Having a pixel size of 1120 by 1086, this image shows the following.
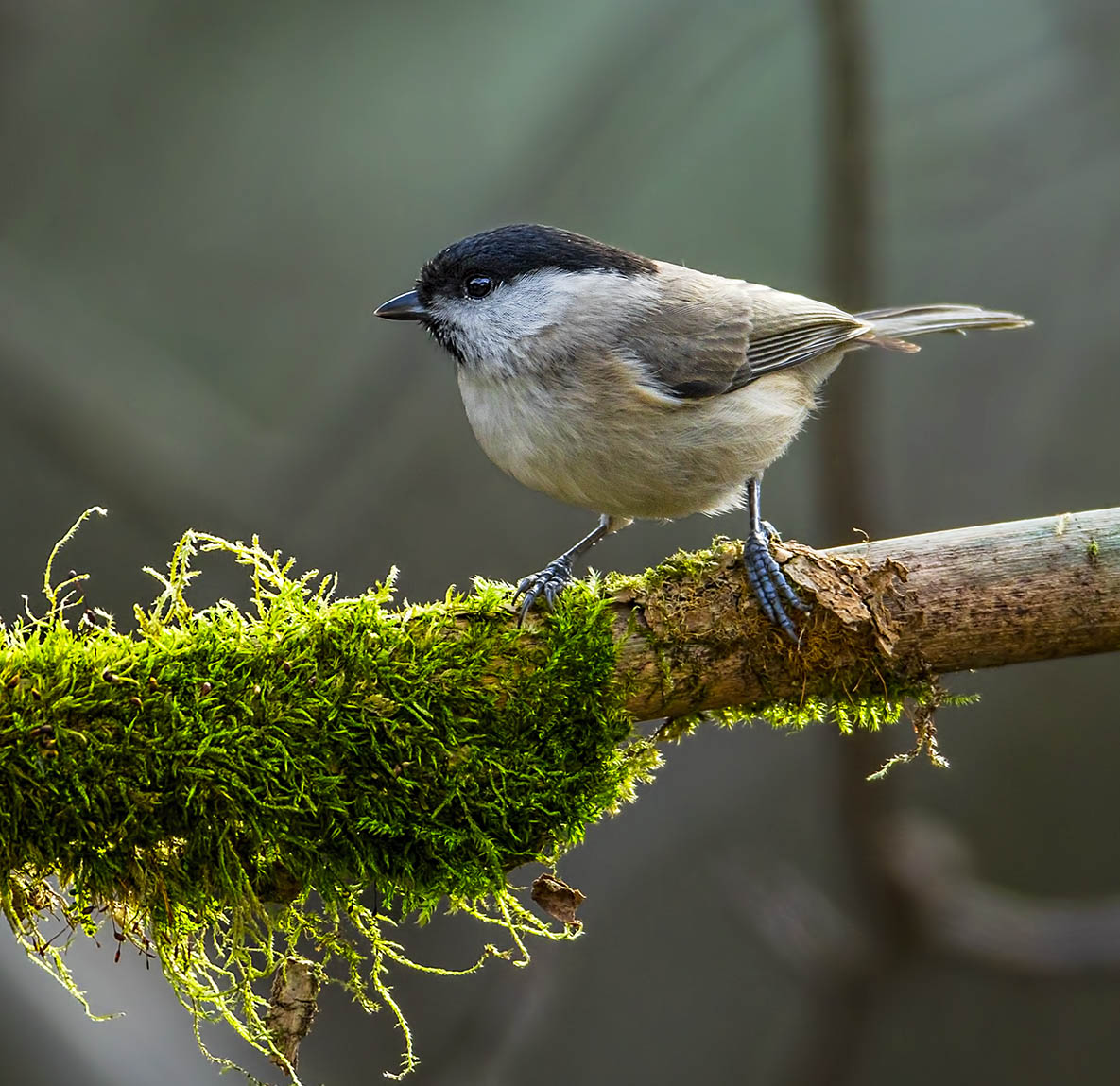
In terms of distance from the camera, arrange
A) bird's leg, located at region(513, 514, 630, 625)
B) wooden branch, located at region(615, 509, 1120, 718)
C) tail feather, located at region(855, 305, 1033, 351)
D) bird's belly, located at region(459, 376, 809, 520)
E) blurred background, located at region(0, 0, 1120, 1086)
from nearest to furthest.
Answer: wooden branch, located at region(615, 509, 1120, 718), bird's leg, located at region(513, 514, 630, 625), bird's belly, located at region(459, 376, 809, 520), tail feather, located at region(855, 305, 1033, 351), blurred background, located at region(0, 0, 1120, 1086)

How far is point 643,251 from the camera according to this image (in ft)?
21.3

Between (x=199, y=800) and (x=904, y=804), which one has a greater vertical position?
(x=199, y=800)

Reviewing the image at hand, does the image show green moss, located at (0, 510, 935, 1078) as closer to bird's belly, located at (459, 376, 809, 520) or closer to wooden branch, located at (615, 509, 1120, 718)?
wooden branch, located at (615, 509, 1120, 718)

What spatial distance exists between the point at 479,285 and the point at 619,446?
2.33 ft

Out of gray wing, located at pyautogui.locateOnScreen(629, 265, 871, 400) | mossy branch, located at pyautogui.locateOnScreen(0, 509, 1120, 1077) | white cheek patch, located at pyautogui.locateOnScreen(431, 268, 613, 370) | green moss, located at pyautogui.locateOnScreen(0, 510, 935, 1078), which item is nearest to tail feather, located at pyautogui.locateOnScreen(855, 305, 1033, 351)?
gray wing, located at pyautogui.locateOnScreen(629, 265, 871, 400)

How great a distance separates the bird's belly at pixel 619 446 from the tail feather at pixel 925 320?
3.30ft

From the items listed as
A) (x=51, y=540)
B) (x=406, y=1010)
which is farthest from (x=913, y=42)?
(x=406, y=1010)

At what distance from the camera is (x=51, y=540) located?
6066 millimetres

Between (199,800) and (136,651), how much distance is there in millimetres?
343

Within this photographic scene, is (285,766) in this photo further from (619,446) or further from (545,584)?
(619,446)

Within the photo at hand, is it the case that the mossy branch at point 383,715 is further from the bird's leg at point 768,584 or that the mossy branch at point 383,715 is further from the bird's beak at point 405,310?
the bird's beak at point 405,310

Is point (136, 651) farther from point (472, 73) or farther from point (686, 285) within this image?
point (472, 73)

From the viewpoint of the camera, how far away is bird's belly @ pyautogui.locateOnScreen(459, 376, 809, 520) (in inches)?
120

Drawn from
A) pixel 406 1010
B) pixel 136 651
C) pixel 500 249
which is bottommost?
pixel 406 1010
